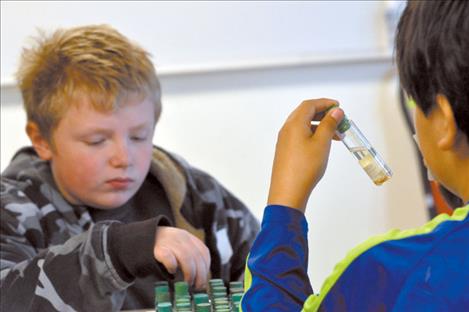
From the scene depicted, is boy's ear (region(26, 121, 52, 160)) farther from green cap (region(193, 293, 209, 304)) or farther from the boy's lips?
green cap (region(193, 293, 209, 304))

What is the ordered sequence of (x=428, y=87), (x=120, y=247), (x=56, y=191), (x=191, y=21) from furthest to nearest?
1. (x=191, y=21)
2. (x=56, y=191)
3. (x=120, y=247)
4. (x=428, y=87)

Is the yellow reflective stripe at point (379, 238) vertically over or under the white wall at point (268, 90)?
over

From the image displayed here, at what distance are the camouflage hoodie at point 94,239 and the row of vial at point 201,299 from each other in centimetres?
10

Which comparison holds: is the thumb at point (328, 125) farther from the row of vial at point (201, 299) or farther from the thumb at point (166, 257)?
the thumb at point (166, 257)

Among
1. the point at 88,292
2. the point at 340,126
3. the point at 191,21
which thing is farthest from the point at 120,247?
the point at 191,21

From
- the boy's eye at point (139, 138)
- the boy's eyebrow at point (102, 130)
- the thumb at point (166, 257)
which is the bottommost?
the thumb at point (166, 257)

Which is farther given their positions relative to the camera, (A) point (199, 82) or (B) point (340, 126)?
(A) point (199, 82)

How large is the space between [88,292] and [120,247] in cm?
6

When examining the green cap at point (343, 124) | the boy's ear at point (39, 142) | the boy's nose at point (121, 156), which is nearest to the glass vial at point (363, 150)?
the green cap at point (343, 124)

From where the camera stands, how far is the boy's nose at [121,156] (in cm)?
117

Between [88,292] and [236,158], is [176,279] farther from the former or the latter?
[236,158]

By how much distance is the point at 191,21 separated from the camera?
2.01 meters

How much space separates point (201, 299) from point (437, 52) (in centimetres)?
30

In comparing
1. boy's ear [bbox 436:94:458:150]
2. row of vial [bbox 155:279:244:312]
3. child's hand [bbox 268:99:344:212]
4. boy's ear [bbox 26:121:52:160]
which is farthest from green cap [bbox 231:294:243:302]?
boy's ear [bbox 26:121:52:160]
